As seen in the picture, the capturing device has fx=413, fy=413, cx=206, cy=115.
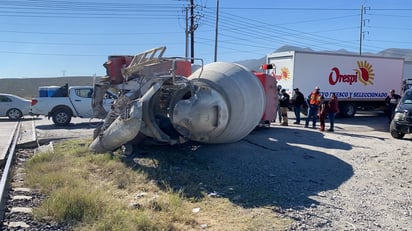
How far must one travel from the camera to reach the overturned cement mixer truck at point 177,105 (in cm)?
817

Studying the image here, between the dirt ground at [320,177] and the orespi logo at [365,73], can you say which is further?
the orespi logo at [365,73]

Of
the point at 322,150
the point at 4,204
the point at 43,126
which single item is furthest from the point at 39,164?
the point at 43,126

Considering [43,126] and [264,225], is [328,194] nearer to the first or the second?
[264,225]

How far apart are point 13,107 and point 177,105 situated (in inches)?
658

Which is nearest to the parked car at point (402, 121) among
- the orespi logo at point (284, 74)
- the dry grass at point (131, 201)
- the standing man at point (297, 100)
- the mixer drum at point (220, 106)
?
the standing man at point (297, 100)

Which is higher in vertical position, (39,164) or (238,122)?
(238,122)

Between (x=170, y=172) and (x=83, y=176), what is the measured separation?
172 centimetres

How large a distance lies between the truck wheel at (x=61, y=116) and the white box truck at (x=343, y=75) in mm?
9831

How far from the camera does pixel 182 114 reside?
7.97m

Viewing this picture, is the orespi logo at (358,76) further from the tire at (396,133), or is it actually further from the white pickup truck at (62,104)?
the white pickup truck at (62,104)

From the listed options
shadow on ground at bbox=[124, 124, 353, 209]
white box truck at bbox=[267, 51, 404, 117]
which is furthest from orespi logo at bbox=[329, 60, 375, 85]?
shadow on ground at bbox=[124, 124, 353, 209]

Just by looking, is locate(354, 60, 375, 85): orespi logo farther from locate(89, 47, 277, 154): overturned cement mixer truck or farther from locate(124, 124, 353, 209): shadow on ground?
locate(89, 47, 277, 154): overturned cement mixer truck

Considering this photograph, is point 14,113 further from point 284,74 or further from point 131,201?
point 131,201

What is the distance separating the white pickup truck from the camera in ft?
58.6
